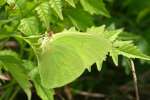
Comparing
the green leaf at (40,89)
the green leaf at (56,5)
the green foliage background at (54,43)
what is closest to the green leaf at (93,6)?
the green foliage background at (54,43)

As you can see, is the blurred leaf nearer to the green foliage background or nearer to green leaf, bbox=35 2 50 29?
the green foliage background

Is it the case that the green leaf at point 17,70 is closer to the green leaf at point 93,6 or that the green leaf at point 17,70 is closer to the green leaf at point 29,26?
the green leaf at point 29,26

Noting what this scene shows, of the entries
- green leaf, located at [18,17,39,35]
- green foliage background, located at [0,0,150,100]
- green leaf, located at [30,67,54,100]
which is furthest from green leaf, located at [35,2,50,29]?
green leaf, located at [30,67,54,100]

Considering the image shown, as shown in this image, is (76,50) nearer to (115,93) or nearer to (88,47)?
(88,47)

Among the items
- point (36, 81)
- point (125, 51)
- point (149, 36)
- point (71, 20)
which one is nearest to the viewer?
point (125, 51)

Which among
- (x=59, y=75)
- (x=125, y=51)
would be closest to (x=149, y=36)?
(x=125, y=51)

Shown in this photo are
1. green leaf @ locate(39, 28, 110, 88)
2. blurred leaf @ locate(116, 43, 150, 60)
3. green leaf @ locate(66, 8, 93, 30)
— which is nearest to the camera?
green leaf @ locate(39, 28, 110, 88)

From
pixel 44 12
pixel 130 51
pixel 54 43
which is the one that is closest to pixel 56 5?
pixel 44 12
